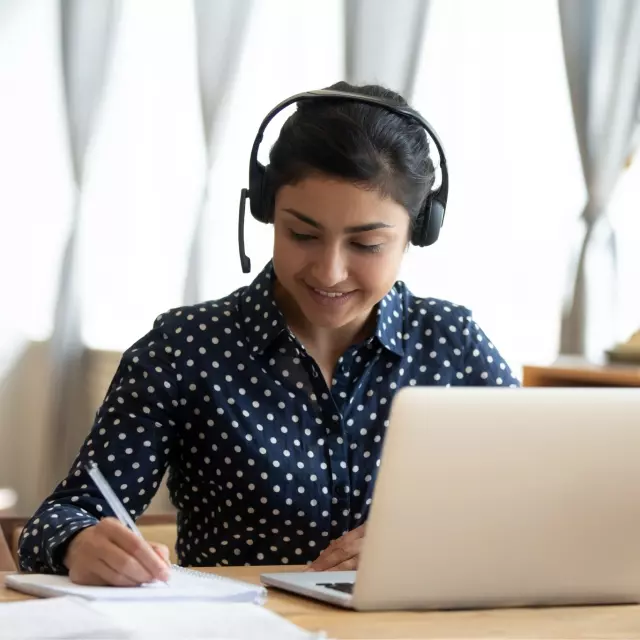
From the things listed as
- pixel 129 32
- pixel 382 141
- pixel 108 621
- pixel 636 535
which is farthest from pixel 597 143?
pixel 108 621

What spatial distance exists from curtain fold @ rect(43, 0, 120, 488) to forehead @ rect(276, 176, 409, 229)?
1.58 meters

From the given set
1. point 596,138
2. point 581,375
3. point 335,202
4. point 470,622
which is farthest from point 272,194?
point 596,138

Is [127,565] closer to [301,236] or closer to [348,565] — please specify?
[348,565]

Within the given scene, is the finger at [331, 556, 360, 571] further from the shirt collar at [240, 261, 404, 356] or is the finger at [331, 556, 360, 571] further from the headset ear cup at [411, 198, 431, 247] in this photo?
the headset ear cup at [411, 198, 431, 247]

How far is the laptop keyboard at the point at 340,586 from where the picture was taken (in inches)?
43.3

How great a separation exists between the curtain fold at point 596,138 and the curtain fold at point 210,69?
2.96 feet

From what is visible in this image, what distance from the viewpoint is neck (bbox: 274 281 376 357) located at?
162cm

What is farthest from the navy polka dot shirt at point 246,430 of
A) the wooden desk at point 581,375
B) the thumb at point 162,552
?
the wooden desk at point 581,375

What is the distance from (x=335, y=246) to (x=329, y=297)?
8 centimetres

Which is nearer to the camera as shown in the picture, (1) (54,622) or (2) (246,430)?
(1) (54,622)

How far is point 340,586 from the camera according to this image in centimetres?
112

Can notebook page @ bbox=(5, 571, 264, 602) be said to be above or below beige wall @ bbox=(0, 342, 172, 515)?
above

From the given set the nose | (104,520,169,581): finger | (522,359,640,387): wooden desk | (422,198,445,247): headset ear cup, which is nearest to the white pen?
(104,520,169,581): finger

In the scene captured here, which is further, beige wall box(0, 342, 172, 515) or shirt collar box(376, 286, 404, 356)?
beige wall box(0, 342, 172, 515)
